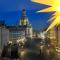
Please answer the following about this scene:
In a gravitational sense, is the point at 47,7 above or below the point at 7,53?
above

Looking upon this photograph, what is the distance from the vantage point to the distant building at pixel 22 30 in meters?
2.12

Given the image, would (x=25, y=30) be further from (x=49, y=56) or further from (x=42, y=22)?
(x=49, y=56)

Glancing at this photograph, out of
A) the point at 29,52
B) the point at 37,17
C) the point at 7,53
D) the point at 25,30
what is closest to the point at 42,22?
the point at 37,17

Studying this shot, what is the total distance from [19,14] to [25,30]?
0.64ft

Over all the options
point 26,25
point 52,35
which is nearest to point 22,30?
point 26,25

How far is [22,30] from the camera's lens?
6.98ft

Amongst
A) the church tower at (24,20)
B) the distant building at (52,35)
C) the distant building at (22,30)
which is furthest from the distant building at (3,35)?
the distant building at (52,35)

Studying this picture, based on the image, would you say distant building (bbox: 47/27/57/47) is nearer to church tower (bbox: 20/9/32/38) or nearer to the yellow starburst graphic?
the yellow starburst graphic

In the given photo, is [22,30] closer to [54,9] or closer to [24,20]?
[24,20]

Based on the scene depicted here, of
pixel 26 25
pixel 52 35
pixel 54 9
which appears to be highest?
pixel 54 9

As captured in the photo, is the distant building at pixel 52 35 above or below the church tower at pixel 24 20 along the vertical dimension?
below

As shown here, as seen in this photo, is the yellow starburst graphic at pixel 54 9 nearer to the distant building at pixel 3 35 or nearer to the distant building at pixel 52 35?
the distant building at pixel 52 35

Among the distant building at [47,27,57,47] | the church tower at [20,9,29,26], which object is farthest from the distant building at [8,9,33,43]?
the distant building at [47,27,57,47]

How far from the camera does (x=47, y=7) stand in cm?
213
